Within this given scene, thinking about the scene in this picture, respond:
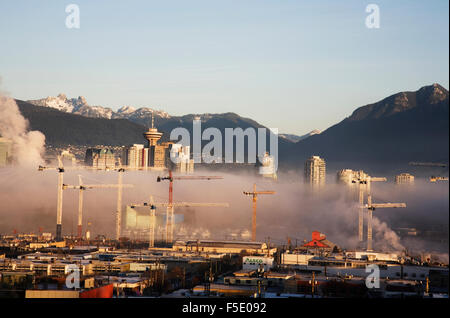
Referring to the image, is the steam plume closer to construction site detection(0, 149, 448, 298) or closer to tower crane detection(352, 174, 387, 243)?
construction site detection(0, 149, 448, 298)

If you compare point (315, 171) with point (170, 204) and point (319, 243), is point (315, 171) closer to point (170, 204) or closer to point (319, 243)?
point (170, 204)

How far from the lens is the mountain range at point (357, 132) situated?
63772mm

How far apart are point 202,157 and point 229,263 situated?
179ft

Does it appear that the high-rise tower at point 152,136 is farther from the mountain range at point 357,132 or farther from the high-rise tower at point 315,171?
the high-rise tower at point 315,171

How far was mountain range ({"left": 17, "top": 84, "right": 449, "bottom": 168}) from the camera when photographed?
209 ft

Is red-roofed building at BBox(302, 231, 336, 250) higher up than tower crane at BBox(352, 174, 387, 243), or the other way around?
tower crane at BBox(352, 174, 387, 243)

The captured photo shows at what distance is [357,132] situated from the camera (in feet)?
302

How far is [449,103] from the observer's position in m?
24.0

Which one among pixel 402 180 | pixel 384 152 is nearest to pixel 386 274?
pixel 402 180

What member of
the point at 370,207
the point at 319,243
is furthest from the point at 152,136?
the point at 319,243
